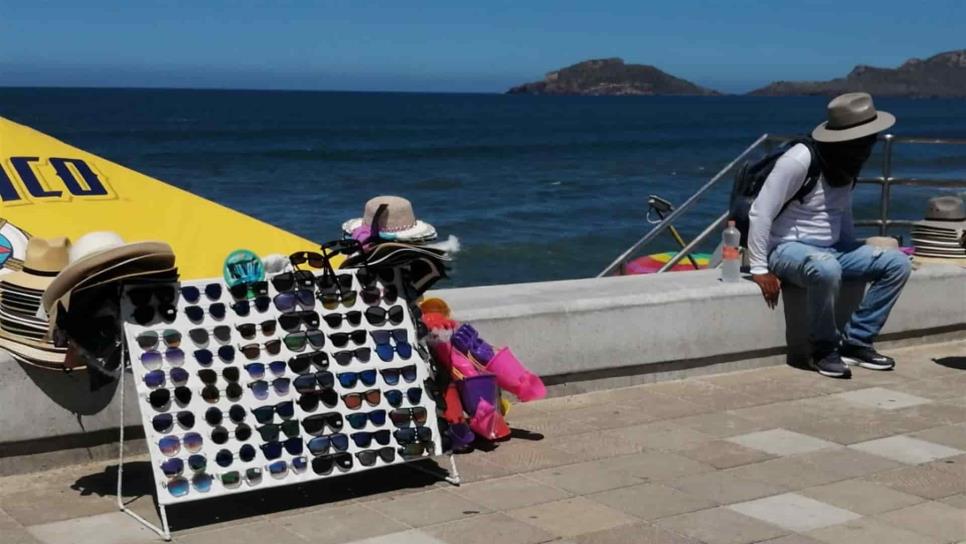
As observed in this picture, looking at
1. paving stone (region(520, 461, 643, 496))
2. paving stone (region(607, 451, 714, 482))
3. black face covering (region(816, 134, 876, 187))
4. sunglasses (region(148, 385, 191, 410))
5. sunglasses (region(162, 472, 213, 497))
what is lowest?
paving stone (region(607, 451, 714, 482))

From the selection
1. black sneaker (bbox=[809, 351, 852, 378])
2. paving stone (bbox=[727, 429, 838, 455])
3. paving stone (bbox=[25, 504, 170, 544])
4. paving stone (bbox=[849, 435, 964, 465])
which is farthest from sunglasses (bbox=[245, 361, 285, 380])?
black sneaker (bbox=[809, 351, 852, 378])

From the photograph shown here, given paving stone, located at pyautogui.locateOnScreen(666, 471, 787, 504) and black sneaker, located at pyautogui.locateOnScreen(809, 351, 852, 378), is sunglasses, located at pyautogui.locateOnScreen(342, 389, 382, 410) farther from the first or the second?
black sneaker, located at pyautogui.locateOnScreen(809, 351, 852, 378)

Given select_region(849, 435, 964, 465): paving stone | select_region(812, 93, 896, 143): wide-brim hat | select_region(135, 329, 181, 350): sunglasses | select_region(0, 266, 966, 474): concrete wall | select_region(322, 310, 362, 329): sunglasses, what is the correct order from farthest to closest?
select_region(812, 93, 896, 143): wide-brim hat → select_region(849, 435, 964, 465): paving stone → select_region(0, 266, 966, 474): concrete wall → select_region(322, 310, 362, 329): sunglasses → select_region(135, 329, 181, 350): sunglasses

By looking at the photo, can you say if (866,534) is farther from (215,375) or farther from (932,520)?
(215,375)

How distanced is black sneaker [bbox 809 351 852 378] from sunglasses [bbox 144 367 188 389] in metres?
4.01

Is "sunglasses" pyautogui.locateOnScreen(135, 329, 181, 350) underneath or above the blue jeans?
above

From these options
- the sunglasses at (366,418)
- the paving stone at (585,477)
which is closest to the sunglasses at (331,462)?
the sunglasses at (366,418)

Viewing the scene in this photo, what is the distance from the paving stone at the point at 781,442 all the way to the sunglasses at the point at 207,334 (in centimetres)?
244

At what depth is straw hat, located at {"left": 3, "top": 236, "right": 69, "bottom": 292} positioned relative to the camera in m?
5.42

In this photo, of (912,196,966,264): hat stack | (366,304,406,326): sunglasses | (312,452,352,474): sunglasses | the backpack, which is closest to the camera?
(312,452,352,474): sunglasses

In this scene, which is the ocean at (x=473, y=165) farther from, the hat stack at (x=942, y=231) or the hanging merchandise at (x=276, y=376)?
the hat stack at (x=942, y=231)

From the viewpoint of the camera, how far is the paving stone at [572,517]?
4809 millimetres

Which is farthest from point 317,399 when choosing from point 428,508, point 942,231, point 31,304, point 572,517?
point 942,231

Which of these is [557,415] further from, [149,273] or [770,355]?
[149,273]
